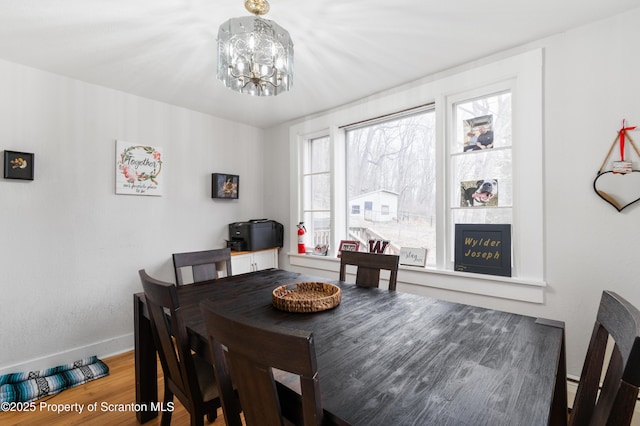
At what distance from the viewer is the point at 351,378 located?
85 centimetres

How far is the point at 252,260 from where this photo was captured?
3375 mm

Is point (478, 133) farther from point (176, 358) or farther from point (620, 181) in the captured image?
point (176, 358)

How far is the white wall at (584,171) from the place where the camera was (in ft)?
5.50

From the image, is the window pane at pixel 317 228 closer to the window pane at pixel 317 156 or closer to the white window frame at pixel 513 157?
the window pane at pixel 317 156

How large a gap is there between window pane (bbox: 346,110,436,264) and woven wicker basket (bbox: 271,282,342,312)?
1.30 metres

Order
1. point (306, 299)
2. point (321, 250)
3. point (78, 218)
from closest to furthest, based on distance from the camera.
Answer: point (306, 299) < point (78, 218) < point (321, 250)

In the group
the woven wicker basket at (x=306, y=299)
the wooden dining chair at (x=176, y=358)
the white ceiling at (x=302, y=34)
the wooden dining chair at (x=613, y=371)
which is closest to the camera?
the wooden dining chair at (x=613, y=371)

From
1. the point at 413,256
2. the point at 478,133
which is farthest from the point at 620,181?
the point at 413,256

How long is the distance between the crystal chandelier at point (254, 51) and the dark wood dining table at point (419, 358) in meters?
1.21

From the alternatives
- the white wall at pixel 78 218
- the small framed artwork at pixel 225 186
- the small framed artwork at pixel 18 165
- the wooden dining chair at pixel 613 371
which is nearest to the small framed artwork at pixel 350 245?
the small framed artwork at pixel 225 186

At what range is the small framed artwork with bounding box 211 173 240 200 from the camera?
3.36 m

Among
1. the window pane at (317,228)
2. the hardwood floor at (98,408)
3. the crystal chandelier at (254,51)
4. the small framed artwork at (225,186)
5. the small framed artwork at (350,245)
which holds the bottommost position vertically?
the hardwood floor at (98,408)

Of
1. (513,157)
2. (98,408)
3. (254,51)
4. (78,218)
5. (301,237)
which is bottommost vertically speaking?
(98,408)

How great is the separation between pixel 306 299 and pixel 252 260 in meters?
2.05
